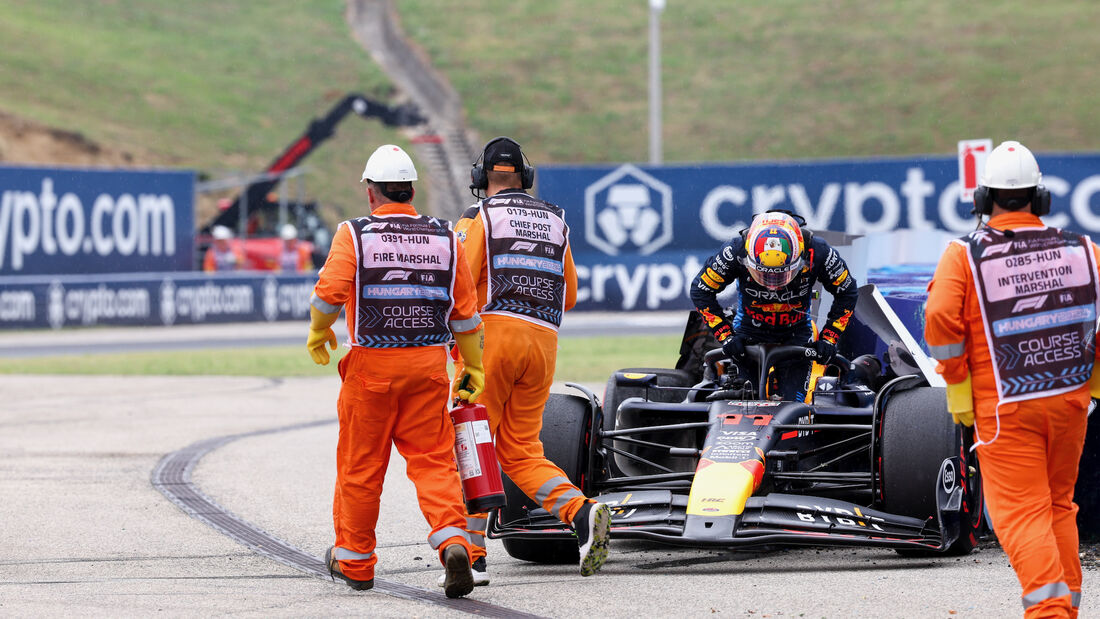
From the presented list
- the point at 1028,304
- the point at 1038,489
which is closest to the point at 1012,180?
the point at 1028,304

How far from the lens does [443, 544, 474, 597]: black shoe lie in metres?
6.08

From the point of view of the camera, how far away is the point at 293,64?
60.1 metres

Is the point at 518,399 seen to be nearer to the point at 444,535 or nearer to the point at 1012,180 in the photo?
the point at 444,535

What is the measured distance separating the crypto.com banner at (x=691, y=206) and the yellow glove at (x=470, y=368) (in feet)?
60.7

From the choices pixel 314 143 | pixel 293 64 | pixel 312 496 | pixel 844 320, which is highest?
pixel 293 64

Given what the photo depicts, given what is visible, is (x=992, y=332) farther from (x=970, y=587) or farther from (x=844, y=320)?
(x=844, y=320)

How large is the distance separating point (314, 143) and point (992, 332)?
117ft

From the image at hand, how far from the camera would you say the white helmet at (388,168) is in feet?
21.1

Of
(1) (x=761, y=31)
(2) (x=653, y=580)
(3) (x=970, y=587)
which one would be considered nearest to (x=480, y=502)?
(2) (x=653, y=580)

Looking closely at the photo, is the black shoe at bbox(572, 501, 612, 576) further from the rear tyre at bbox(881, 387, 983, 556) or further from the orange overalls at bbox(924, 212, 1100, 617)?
the orange overalls at bbox(924, 212, 1100, 617)

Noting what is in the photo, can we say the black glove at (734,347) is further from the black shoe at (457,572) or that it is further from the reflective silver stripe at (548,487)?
the black shoe at (457,572)

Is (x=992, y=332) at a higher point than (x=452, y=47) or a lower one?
lower

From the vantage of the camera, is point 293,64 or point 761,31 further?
point 761,31

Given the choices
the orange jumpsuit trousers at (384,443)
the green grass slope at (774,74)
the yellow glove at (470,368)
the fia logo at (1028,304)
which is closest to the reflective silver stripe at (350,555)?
the orange jumpsuit trousers at (384,443)
